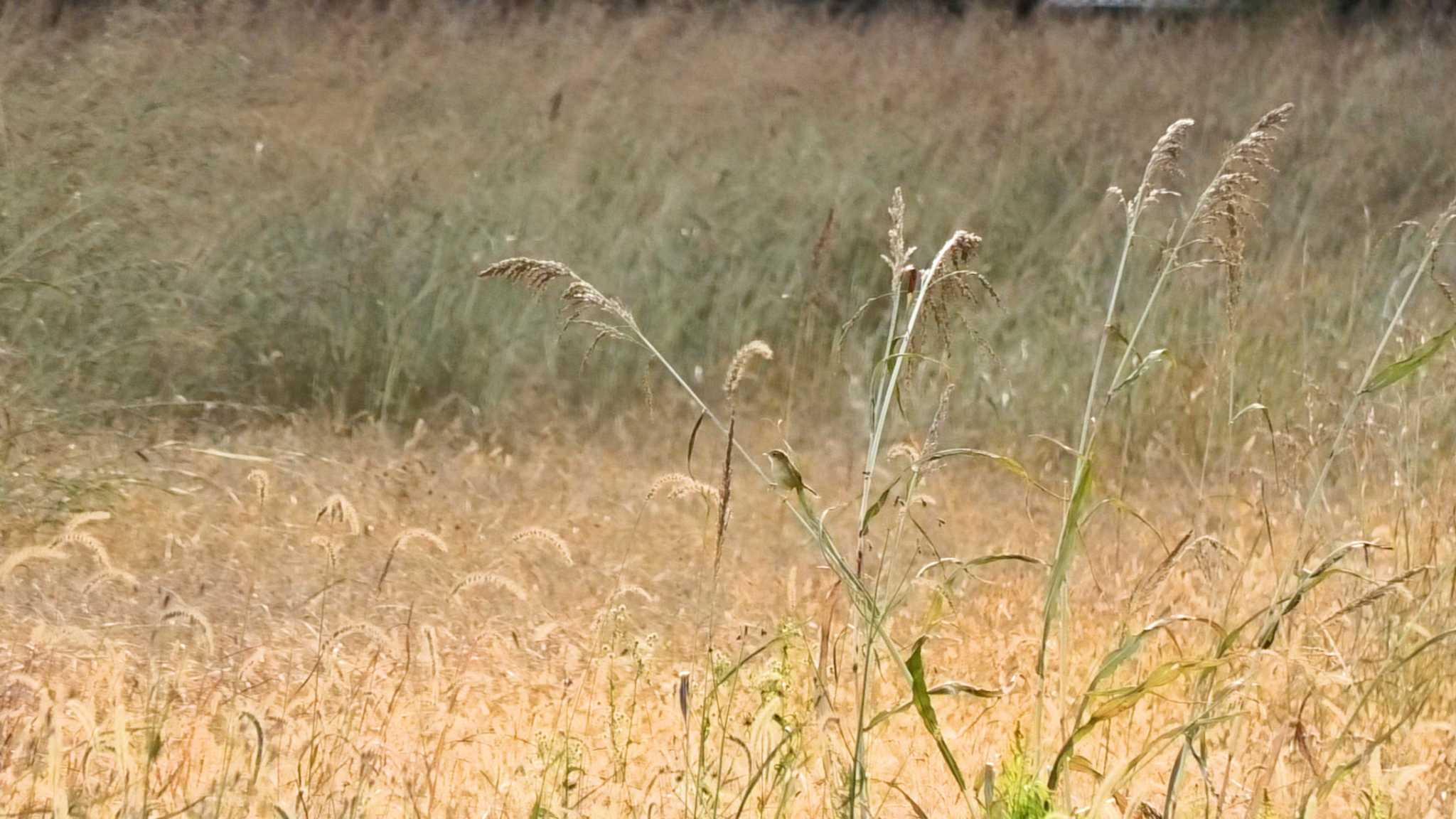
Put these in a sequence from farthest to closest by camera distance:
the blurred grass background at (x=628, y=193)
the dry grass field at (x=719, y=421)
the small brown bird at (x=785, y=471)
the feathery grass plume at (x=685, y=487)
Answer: the blurred grass background at (x=628, y=193) → the dry grass field at (x=719, y=421) → the feathery grass plume at (x=685, y=487) → the small brown bird at (x=785, y=471)

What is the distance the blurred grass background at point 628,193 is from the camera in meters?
4.78

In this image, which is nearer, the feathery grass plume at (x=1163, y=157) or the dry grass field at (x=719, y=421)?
the feathery grass plume at (x=1163, y=157)

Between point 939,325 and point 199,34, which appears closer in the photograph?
point 939,325

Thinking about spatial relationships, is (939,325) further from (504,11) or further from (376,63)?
(504,11)

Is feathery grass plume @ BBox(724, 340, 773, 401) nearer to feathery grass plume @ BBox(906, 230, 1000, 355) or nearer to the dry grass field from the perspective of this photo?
the dry grass field

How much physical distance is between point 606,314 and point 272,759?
145 inches

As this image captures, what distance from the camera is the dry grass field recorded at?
2.02 metres

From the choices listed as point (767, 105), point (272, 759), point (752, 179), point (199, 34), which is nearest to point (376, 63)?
point (199, 34)

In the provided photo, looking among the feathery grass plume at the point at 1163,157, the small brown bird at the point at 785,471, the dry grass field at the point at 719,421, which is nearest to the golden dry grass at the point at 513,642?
the dry grass field at the point at 719,421

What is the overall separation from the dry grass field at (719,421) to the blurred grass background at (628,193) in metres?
0.03

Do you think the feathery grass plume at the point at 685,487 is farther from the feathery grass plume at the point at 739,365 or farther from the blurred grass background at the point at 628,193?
the blurred grass background at the point at 628,193

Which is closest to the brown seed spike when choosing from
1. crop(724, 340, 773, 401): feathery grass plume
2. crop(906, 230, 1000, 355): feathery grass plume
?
crop(724, 340, 773, 401): feathery grass plume

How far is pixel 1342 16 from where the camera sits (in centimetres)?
941

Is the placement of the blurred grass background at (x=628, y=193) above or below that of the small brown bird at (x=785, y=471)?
below
